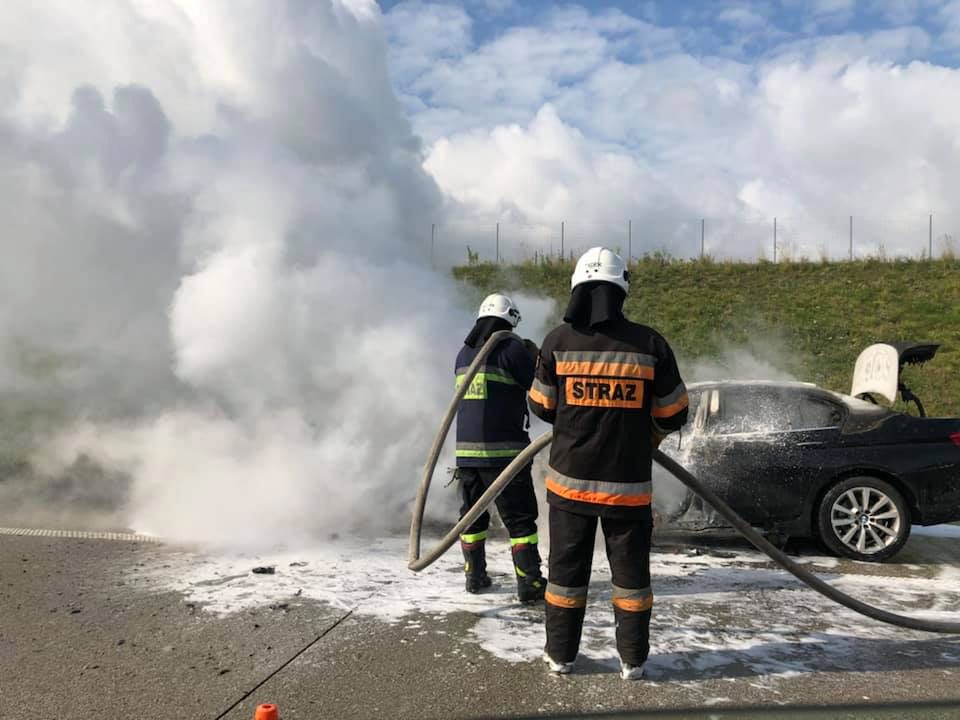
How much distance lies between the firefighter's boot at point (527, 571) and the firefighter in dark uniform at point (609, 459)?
1.06 metres

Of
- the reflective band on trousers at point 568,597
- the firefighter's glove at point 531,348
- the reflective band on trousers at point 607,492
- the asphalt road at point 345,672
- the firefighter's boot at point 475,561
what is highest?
the firefighter's glove at point 531,348

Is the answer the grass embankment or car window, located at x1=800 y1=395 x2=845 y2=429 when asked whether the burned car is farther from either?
the grass embankment

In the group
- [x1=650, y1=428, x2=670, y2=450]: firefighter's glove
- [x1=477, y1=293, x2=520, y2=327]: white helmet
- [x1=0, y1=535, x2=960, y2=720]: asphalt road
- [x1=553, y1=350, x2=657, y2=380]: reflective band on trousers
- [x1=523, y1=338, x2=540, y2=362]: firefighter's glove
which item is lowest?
[x1=0, y1=535, x2=960, y2=720]: asphalt road

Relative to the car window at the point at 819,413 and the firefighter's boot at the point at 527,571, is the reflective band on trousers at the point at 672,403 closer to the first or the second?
the firefighter's boot at the point at 527,571

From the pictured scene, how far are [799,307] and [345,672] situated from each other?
18466mm

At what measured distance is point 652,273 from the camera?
22.8 m

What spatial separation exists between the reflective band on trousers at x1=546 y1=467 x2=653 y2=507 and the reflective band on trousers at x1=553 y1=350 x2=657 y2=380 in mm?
512

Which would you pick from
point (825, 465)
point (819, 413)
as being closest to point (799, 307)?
point (819, 413)

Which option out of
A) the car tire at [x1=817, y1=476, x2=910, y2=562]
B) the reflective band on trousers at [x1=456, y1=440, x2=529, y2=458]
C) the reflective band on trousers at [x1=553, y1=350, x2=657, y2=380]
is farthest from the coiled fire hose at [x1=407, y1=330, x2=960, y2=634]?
the car tire at [x1=817, y1=476, x2=910, y2=562]

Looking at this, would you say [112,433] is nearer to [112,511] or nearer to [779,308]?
[112,511]

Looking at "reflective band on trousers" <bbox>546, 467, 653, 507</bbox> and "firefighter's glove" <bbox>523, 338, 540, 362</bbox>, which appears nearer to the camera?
"reflective band on trousers" <bbox>546, 467, 653, 507</bbox>

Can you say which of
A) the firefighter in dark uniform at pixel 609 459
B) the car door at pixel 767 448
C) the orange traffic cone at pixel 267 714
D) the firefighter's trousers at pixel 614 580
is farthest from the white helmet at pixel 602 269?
the car door at pixel 767 448

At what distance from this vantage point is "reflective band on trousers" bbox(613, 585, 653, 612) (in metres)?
3.65

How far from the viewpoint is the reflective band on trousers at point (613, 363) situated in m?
3.63
